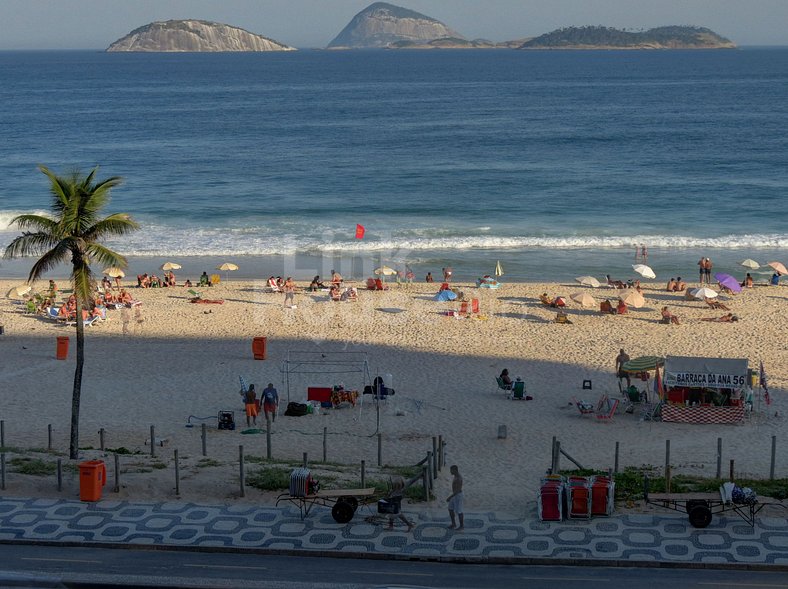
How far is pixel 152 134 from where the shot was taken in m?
87.9

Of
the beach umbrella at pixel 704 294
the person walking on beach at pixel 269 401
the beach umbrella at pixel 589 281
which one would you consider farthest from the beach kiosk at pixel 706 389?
the beach umbrella at pixel 589 281

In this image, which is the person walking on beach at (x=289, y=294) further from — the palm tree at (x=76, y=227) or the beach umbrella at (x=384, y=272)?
the palm tree at (x=76, y=227)

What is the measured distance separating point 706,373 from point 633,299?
10737mm

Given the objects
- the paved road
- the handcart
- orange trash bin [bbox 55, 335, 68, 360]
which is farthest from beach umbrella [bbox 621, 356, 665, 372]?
orange trash bin [bbox 55, 335, 68, 360]

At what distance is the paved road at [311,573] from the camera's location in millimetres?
12508

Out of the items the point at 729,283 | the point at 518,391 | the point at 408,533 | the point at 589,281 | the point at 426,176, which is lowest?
the point at 408,533

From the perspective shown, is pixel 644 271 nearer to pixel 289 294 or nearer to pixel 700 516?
pixel 289 294

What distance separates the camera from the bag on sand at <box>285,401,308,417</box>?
21766 mm

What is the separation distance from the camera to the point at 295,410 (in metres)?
21.8

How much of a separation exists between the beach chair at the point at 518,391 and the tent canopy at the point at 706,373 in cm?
328

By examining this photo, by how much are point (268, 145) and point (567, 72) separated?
110915mm

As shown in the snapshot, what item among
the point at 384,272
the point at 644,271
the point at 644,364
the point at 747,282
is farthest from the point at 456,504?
the point at 747,282

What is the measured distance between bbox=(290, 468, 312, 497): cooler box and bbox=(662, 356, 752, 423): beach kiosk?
9200mm

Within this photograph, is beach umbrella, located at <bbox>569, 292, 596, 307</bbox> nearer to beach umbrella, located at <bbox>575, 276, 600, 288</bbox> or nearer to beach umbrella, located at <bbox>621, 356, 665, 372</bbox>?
beach umbrella, located at <bbox>575, 276, 600, 288</bbox>
